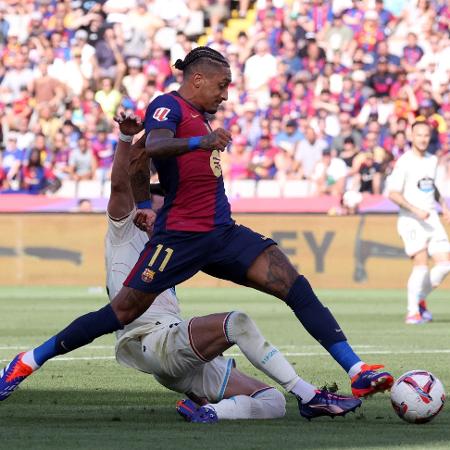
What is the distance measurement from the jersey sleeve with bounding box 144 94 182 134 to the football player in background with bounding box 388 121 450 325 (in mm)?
8408

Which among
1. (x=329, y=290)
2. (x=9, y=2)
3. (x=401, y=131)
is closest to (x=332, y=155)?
(x=401, y=131)

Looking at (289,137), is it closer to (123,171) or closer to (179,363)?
(123,171)

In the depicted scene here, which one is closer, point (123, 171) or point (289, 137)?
point (123, 171)

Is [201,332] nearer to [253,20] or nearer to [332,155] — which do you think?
[332,155]

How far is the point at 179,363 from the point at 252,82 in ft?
68.0

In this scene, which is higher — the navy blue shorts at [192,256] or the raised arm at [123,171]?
the raised arm at [123,171]

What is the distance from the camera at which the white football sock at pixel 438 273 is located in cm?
1645

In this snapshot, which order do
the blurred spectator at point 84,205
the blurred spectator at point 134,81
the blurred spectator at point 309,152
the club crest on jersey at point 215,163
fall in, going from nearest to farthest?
the club crest on jersey at point 215,163 < the blurred spectator at point 84,205 < the blurred spectator at point 309,152 < the blurred spectator at point 134,81

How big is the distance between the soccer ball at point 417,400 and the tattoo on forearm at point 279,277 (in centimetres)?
92

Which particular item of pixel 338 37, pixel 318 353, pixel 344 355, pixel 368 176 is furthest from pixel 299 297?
pixel 338 37

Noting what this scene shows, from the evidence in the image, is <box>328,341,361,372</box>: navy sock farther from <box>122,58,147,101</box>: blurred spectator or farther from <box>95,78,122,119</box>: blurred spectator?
<box>122,58,147,101</box>: blurred spectator

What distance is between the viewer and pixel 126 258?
8461 mm

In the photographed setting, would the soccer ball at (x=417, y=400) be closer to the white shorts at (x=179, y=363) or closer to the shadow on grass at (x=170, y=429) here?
the shadow on grass at (x=170, y=429)

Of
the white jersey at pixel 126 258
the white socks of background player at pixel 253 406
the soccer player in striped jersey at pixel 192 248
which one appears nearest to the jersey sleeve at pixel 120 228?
the white jersey at pixel 126 258
